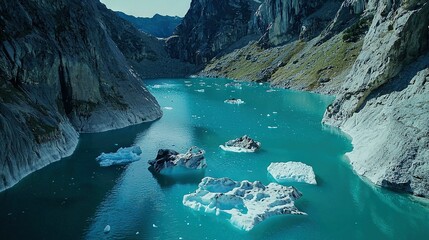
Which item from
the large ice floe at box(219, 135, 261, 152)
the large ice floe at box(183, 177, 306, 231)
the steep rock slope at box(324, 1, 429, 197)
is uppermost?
the steep rock slope at box(324, 1, 429, 197)

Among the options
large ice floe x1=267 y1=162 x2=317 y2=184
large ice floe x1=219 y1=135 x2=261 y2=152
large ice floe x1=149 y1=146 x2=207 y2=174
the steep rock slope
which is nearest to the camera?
the steep rock slope

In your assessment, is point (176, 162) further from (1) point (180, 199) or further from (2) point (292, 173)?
(2) point (292, 173)

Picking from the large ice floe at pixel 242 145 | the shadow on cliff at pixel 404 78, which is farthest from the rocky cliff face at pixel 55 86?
the shadow on cliff at pixel 404 78

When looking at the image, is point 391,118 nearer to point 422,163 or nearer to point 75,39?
point 422,163

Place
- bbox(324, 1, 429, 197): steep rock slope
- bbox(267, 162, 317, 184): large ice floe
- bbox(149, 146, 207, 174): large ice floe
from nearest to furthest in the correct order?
bbox(324, 1, 429, 197): steep rock slope
bbox(267, 162, 317, 184): large ice floe
bbox(149, 146, 207, 174): large ice floe

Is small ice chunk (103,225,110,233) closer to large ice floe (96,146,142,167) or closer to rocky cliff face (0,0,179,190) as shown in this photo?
rocky cliff face (0,0,179,190)

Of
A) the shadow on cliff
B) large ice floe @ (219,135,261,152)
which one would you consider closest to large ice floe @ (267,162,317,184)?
large ice floe @ (219,135,261,152)
